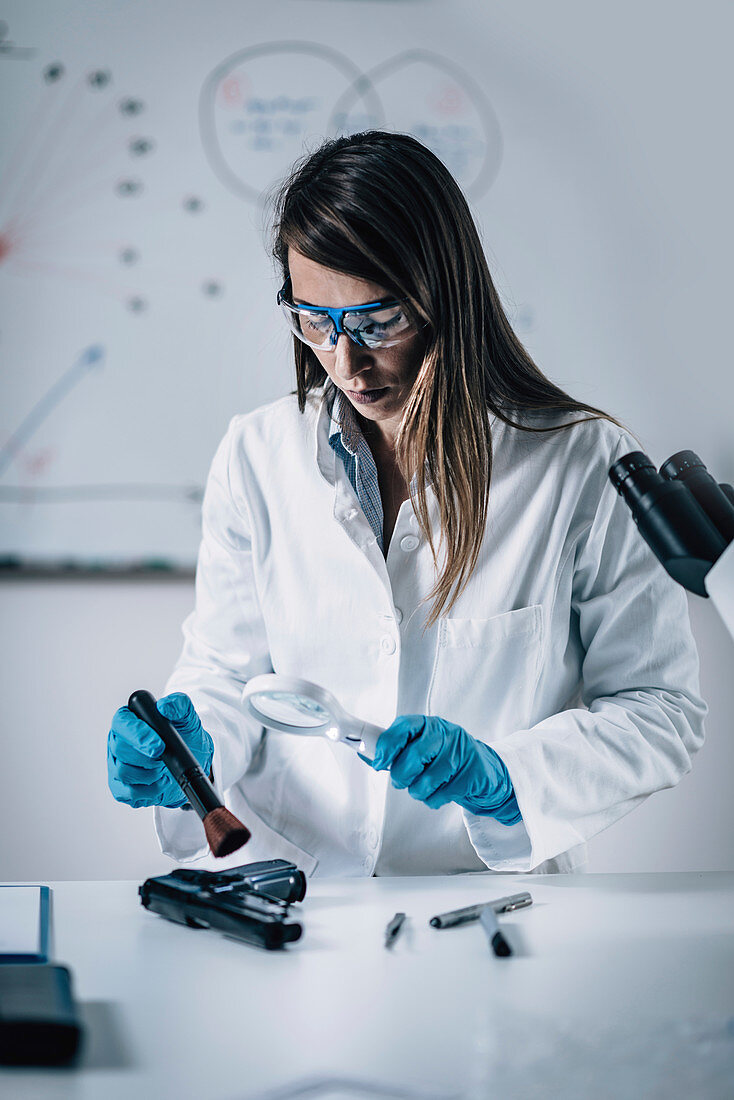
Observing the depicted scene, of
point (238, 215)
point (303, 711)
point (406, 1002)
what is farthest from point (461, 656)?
point (238, 215)

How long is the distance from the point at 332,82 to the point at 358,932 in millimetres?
1902

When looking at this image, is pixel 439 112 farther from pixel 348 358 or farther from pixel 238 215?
pixel 348 358

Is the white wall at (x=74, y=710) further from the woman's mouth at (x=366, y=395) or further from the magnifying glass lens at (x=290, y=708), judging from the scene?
the magnifying glass lens at (x=290, y=708)

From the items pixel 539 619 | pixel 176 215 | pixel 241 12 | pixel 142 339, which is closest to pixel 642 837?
pixel 539 619

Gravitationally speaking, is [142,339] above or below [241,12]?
below

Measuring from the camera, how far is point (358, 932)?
3.30 ft

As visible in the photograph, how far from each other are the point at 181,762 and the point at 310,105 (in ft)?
5.61

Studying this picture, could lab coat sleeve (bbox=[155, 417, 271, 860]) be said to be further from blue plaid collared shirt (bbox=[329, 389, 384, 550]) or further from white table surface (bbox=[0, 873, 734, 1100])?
white table surface (bbox=[0, 873, 734, 1100])

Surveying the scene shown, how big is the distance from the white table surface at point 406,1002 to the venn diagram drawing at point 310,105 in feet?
5.56

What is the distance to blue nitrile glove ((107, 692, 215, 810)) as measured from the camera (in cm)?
120

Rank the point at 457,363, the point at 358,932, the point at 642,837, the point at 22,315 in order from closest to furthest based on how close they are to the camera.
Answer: the point at 358,932 < the point at 457,363 < the point at 22,315 < the point at 642,837

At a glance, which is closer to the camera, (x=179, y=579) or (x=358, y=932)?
(x=358, y=932)

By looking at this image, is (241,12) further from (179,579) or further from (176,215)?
(179,579)

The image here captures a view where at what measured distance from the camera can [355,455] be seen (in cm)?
152
